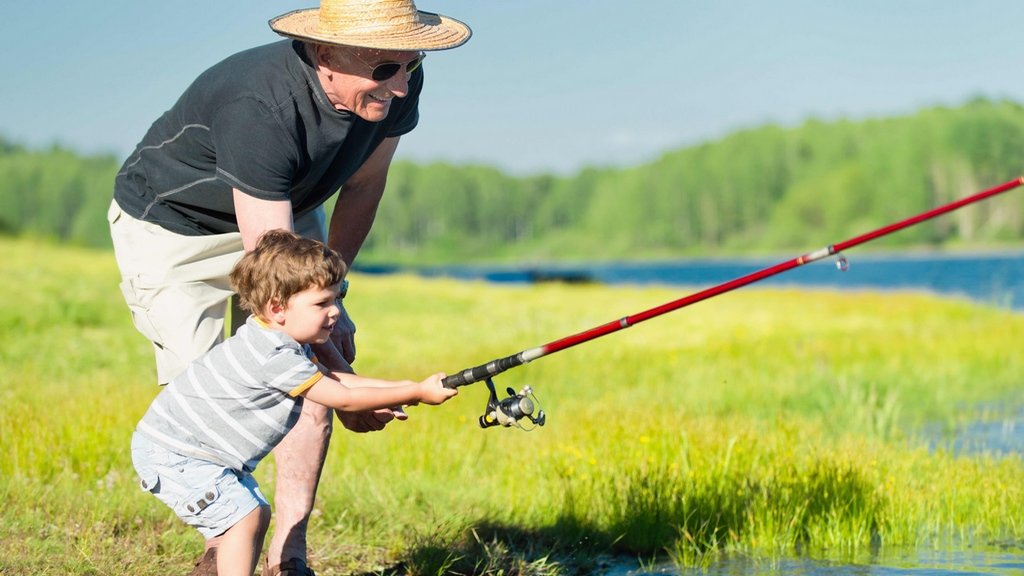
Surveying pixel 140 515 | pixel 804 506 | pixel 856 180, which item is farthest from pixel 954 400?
pixel 856 180

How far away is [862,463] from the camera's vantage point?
677 cm

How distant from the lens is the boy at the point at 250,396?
3.77 metres

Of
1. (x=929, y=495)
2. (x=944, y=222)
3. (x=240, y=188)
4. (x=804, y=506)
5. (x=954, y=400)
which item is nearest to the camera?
(x=240, y=188)

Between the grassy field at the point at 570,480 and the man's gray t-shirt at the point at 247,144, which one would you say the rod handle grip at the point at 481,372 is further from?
the grassy field at the point at 570,480

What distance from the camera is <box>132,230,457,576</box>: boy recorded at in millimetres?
3770

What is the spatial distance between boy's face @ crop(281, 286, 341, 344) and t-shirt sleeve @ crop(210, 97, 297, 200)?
0.50m

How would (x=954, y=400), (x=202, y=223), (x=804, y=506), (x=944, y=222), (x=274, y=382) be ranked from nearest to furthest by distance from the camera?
(x=274, y=382), (x=202, y=223), (x=804, y=506), (x=954, y=400), (x=944, y=222)

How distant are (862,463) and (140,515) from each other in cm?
389

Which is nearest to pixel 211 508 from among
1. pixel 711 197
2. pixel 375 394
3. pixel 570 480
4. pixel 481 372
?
pixel 375 394

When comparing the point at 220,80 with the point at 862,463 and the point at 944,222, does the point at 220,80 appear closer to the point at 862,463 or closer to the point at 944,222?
the point at 862,463

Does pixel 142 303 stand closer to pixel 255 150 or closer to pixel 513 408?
→ pixel 255 150

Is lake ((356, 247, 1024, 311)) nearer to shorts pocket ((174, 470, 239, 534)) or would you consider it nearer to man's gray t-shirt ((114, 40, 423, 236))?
man's gray t-shirt ((114, 40, 423, 236))

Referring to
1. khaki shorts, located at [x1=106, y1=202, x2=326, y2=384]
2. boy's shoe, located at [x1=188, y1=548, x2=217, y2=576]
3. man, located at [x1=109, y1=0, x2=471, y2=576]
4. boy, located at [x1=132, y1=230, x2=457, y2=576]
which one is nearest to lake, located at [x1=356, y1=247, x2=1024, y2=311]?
man, located at [x1=109, y1=0, x2=471, y2=576]

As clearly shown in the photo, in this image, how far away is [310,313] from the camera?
378cm
